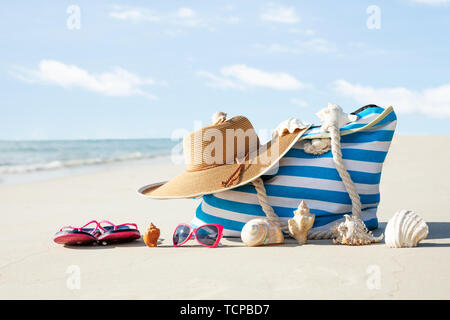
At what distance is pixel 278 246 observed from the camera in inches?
149

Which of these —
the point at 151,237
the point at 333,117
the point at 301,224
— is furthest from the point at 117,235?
the point at 333,117

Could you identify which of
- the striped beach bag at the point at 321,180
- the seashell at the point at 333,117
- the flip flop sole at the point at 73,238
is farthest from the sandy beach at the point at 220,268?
the seashell at the point at 333,117

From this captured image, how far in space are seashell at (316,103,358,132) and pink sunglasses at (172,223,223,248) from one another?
1.17 metres

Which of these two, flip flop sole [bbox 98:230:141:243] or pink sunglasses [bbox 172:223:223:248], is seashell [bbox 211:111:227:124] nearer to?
pink sunglasses [bbox 172:223:223:248]

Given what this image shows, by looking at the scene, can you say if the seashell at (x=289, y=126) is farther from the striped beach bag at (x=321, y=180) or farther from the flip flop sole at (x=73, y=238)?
the flip flop sole at (x=73, y=238)

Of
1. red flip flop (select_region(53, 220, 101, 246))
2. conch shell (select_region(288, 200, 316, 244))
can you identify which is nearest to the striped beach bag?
conch shell (select_region(288, 200, 316, 244))

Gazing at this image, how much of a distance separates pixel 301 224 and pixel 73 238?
176 cm

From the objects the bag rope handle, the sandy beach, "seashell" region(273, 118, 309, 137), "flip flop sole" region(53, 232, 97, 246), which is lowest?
the sandy beach

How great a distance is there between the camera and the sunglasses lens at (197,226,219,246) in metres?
3.90

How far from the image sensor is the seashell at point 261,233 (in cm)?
379

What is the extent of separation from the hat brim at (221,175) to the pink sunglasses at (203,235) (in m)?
0.26

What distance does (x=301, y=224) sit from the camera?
12.4 ft
